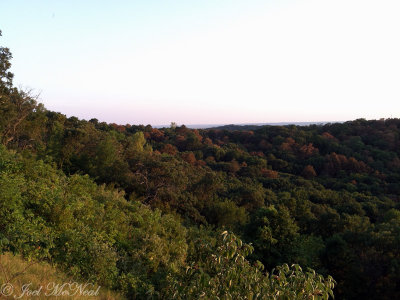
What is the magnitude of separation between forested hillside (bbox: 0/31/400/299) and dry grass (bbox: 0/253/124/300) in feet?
1.07

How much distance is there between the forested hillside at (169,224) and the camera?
415cm

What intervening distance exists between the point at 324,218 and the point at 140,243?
16411 millimetres

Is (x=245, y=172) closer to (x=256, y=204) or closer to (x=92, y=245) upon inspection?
(x=256, y=204)

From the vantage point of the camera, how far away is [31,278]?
4.33 metres

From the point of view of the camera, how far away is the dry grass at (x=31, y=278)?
12.8 feet

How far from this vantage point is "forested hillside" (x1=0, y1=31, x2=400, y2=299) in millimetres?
4152

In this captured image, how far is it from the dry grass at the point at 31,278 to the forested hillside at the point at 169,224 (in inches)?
12.8

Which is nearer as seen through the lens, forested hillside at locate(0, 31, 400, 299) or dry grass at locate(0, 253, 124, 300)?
dry grass at locate(0, 253, 124, 300)

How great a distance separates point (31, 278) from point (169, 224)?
7110mm

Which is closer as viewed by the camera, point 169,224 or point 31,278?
point 31,278

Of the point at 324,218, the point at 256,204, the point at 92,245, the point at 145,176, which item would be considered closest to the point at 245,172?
the point at 256,204

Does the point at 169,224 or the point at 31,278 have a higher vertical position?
the point at 31,278

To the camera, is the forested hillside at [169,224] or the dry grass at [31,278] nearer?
the dry grass at [31,278]

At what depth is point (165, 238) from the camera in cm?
989
